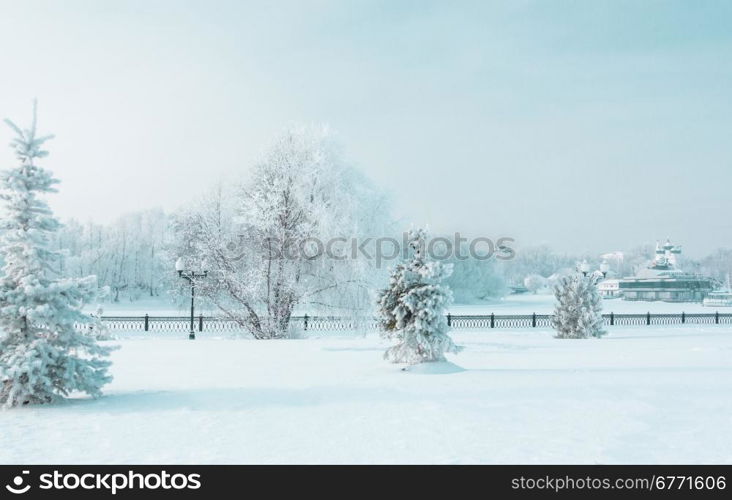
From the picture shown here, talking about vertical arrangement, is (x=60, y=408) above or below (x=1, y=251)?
below

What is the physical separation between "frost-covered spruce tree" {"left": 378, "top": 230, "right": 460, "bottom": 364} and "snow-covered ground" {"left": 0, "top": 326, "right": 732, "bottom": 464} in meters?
0.58

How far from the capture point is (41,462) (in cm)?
663

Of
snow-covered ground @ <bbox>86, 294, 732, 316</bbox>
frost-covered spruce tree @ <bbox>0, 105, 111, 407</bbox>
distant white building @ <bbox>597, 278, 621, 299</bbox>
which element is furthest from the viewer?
distant white building @ <bbox>597, 278, 621, 299</bbox>

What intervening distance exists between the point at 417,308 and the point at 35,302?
25.0ft

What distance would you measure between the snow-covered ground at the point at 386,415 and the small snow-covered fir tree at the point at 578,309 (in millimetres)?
9232

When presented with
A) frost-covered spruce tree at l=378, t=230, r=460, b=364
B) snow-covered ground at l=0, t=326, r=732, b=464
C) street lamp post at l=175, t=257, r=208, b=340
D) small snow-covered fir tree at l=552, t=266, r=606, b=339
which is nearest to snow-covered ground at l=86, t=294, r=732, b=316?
street lamp post at l=175, t=257, r=208, b=340

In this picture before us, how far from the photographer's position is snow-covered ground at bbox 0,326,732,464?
7020mm

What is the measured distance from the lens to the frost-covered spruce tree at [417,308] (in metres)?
13.6

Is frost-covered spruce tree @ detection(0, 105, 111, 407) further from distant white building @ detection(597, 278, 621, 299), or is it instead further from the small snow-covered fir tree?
distant white building @ detection(597, 278, 621, 299)
